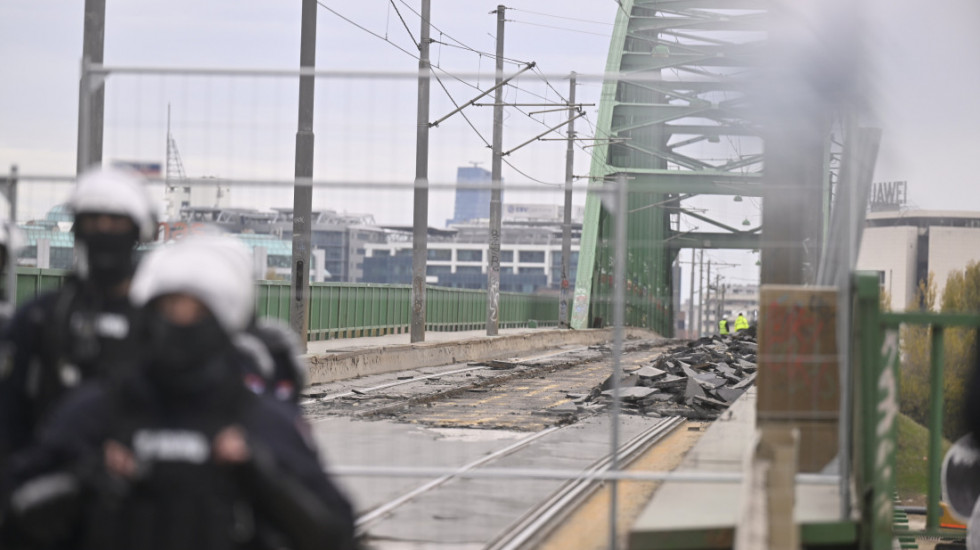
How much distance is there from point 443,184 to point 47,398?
2.64 meters

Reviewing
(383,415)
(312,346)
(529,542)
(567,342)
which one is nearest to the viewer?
(529,542)

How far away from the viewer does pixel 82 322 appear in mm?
3660

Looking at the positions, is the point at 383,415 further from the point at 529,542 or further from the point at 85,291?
the point at 85,291

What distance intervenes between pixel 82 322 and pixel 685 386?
15.2 metres

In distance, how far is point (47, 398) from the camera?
3.64m

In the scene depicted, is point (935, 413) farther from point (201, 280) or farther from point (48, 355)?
point (201, 280)

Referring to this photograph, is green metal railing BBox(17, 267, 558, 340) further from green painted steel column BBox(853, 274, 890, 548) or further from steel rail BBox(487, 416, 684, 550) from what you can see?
green painted steel column BBox(853, 274, 890, 548)

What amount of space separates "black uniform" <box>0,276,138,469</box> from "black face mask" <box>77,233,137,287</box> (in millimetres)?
88

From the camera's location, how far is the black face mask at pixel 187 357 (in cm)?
268

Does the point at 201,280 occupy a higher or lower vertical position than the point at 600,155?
lower

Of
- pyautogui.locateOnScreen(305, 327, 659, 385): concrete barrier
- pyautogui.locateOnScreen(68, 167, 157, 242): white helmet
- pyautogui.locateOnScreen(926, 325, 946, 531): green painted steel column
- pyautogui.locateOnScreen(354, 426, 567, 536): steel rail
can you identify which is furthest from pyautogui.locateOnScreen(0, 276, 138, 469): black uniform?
pyautogui.locateOnScreen(305, 327, 659, 385): concrete barrier

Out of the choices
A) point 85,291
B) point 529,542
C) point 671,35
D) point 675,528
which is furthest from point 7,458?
point 671,35

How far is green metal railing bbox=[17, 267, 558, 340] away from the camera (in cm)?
841

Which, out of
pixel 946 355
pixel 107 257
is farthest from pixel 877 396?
pixel 946 355
